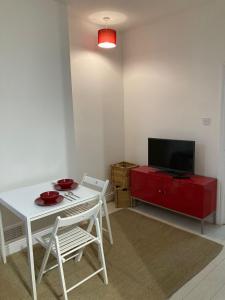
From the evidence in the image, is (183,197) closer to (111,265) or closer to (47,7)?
(111,265)

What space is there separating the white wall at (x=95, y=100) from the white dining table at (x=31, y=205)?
0.96 metres

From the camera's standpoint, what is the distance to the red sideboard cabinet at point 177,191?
10.1ft

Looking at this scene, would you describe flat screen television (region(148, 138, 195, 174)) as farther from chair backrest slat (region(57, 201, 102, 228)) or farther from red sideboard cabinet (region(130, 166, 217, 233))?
chair backrest slat (region(57, 201, 102, 228))

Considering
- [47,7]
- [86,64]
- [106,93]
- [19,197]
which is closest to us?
[19,197]

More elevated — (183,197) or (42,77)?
(42,77)

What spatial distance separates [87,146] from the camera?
12.6 feet

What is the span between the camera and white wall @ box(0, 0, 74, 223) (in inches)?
103

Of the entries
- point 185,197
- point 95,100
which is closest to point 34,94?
point 95,100

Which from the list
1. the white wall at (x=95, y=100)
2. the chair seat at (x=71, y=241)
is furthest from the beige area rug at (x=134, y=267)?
the white wall at (x=95, y=100)

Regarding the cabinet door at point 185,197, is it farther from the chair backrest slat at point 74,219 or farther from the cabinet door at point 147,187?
the chair backrest slat at point 74,219

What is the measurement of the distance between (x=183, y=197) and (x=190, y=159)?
1.64 feet

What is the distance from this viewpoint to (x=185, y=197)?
321 cm

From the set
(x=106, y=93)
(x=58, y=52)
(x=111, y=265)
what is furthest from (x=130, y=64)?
(x=111, y=265)

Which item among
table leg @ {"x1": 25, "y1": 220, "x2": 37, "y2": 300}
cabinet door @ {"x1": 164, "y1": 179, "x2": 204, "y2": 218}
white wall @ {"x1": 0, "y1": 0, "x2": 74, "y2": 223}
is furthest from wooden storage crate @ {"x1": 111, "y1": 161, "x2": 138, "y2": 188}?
table leg @ {"x1": 25, "y1": 220, "x2": 37, "y2": 300}
